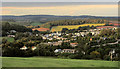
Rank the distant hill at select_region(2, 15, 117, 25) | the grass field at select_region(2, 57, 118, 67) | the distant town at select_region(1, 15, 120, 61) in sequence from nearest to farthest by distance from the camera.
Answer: the grass field at select_region(2, 57, 118, 67), the distant town at select_region(1, 15, 120, 61), the distant hill at select_region(2, 15, 117, 25)

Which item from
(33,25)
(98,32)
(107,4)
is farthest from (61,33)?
(107,4)

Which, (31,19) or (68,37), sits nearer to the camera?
(31,19)

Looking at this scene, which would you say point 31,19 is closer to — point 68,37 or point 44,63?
point 68,37

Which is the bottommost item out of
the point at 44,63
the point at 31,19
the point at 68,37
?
the point at 44,63

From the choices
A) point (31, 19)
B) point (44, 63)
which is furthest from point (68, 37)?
point (44, 63)

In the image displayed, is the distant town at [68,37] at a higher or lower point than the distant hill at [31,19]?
lower

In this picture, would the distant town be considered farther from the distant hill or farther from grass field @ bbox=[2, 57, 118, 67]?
grass field @ bbox=[2, 57, 118, 67]

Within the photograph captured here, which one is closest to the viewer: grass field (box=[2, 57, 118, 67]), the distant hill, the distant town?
grass field (box=[2, 57, 118, 67])

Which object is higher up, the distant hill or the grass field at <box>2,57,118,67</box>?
the distant hill

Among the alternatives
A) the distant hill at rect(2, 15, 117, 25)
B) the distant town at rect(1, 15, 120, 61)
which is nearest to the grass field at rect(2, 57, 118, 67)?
the distant town at rect(1, 15, 120, 61)

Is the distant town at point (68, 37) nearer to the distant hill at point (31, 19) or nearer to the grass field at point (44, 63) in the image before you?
the distant hill at point (31, 19)

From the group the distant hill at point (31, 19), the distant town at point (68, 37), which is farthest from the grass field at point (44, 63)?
the distant hill at point (31, 19)
